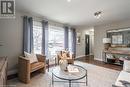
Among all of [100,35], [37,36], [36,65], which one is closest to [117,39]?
[100,35]

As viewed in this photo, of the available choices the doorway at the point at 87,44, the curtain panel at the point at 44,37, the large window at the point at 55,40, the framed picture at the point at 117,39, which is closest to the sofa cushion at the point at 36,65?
the curtain panel at the point at 44,37

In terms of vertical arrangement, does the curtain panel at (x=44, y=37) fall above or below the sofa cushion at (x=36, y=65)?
above

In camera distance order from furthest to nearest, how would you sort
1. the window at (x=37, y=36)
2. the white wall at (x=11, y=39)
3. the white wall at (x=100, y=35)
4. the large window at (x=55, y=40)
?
the white wall at (x=100, y=35) < the large window at (x=55, y=40) < the window at (x=37, y=36) < the white wall at (x=11, y=39)

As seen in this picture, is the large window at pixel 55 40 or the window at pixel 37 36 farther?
the large window at pixel 55 40

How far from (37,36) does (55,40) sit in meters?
1.19

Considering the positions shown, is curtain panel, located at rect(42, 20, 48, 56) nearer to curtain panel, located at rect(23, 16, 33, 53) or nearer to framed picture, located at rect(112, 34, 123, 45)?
curtain panel, located at rect(23, 16, 33, 53)

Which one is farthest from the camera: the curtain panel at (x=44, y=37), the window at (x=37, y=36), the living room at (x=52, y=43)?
the curtain panel at (x=44, y=37)

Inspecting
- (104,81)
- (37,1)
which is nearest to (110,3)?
(37,1)

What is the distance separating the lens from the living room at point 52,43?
2.71 metres

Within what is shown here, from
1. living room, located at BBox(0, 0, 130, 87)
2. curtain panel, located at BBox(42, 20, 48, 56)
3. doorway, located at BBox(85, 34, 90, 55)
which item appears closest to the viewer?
living room, located at BBox(0, 0, 130, 87)

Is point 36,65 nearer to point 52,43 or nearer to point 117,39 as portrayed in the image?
point 52,43

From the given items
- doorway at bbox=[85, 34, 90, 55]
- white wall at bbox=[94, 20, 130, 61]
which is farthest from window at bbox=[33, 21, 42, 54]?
doorway at bbox=[85, 34, 90, 55]

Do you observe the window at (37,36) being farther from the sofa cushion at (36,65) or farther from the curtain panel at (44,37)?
the sofa cushion at (36,65)

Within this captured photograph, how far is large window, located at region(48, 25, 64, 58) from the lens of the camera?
4995 millimetres
